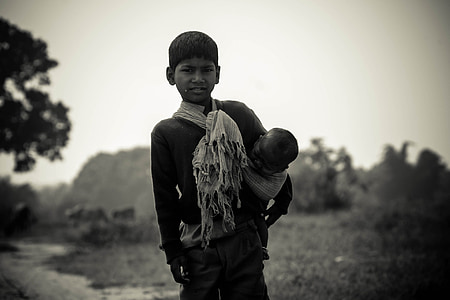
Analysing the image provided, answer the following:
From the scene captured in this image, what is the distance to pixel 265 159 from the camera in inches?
69.7

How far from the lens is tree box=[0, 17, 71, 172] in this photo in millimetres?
14695

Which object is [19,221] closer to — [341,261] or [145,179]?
[341,261]

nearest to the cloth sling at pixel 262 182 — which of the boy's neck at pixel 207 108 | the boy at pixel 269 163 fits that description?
the boy at pixel 269 163

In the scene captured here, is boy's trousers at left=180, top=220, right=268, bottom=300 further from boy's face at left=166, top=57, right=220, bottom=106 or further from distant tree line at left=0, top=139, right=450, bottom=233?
distant tree line at left=0, top=139, right=450, bottom=233

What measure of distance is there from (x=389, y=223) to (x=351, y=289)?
15.6 ft

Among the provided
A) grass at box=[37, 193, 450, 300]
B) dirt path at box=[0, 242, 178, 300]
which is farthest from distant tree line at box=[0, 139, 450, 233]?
dirt path at box=[0, 242, 178, 300]

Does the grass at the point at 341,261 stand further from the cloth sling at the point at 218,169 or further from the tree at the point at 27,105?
the tree at the point at 27,105

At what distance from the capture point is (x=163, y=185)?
73.3 inches

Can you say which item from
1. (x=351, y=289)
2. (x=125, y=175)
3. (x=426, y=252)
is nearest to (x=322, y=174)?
(x=426, y=252)

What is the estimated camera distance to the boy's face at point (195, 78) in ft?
6.04

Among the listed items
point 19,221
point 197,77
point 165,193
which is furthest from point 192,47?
point 19,221

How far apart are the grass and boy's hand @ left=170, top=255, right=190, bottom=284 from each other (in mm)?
2152

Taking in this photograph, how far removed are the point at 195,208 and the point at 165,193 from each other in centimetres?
16

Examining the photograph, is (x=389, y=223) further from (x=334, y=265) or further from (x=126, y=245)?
(x=126, y=245)
